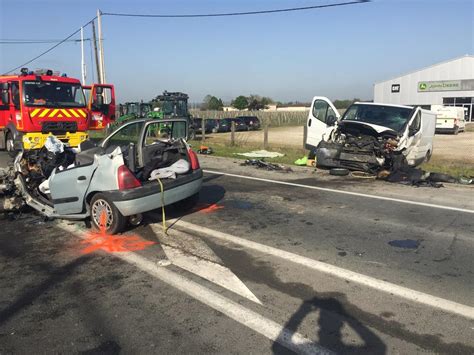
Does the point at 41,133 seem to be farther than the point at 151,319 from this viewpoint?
Yes

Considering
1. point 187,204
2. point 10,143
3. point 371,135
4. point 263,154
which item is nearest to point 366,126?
point 371,135

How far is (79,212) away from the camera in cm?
611

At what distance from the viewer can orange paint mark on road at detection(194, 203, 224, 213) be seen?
7.16 metres

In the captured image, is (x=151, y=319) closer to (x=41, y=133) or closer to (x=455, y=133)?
(x=41, y=133)

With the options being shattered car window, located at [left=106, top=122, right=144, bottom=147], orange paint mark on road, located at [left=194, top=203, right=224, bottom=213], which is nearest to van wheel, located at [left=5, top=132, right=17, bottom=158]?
shattered car window, located at [left=106, top=122, right=144, bottom=147]

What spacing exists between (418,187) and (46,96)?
10901 mm

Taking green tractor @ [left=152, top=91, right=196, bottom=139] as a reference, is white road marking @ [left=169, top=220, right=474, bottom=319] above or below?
below

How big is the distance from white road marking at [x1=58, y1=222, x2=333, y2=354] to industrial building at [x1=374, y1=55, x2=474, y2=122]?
157 feet

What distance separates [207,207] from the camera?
739cm

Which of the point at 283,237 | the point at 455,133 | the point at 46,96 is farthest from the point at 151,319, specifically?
the point at 455,133

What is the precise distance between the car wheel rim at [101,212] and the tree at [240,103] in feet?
278

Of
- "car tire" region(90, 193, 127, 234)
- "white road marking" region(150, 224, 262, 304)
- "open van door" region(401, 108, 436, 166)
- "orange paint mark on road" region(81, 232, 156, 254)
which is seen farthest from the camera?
"open van door" region(401, 108, 436, 166)

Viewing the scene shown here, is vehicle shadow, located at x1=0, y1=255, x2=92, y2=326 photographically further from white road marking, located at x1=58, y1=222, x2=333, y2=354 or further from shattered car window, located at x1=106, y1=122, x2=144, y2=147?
shattered car window, located at x1=106, y1=122, x2=144, y2=147

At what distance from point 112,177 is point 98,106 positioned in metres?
10.6
